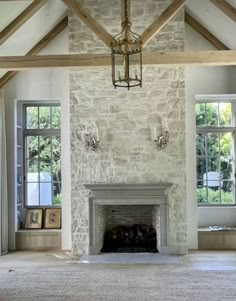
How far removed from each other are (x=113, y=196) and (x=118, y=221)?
812 millimetres

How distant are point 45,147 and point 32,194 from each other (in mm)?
1026

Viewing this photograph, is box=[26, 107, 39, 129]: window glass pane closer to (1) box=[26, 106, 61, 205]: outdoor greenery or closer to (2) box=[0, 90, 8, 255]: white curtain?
(1) box=[26, 106, 61, 205]: outdoor greenery

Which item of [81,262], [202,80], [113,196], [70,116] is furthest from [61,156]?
[202,80]

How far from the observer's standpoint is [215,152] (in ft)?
27.3

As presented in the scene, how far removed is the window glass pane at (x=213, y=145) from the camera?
8.34 metres

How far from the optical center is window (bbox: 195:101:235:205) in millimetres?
8273

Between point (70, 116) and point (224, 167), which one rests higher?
point (70, 116)

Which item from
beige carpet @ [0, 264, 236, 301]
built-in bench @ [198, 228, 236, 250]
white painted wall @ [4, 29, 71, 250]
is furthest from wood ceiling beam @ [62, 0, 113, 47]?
built-in bench @ [198, 228, 236, 250]

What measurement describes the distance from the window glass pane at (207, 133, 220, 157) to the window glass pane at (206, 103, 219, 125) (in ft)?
0.89

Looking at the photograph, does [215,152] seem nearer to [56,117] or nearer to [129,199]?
[129,199]

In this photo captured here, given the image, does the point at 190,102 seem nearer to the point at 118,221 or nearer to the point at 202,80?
the point at 202,80

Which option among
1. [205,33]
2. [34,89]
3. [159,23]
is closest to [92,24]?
[159,23]

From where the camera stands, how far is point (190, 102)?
7.75 meters

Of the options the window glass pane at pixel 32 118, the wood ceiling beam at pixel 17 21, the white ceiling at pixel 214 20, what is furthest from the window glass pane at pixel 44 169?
the white ceiling at pixel 214 20
